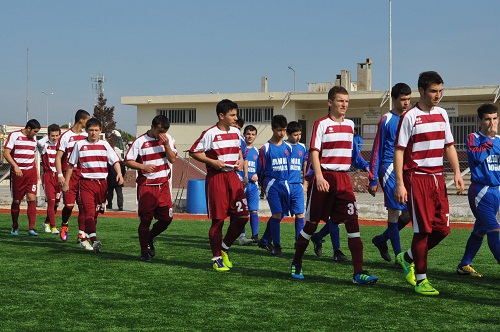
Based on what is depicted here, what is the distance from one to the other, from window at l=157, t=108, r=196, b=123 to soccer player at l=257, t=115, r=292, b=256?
35159mm

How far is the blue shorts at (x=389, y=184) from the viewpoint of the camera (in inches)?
346

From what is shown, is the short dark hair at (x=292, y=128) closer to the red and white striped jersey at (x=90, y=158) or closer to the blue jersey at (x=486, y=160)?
the red and white striped jersey at (x=90, y=158)

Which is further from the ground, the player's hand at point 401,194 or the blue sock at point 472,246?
the player's hand at point 401,194

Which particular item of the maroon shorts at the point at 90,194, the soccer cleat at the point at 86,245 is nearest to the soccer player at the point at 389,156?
the maroon shorts at the point at 90,194

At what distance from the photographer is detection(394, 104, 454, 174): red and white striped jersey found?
7.03m

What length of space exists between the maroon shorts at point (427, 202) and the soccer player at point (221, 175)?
2.46 metres

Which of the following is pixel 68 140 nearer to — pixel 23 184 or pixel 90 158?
pixel 90 158

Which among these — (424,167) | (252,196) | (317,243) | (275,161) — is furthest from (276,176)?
(424,167)

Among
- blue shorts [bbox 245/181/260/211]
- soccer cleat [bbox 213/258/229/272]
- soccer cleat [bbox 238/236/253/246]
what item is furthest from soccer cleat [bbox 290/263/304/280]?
blue shorts [bbox 245/181/260/211]

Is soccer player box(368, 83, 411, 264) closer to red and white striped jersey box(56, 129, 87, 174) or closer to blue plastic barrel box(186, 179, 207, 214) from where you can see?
red and white striped jersey box(56, 129, 87, 174)

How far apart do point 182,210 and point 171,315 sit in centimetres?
1491

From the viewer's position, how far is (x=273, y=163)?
418 inches

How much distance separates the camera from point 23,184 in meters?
13.2

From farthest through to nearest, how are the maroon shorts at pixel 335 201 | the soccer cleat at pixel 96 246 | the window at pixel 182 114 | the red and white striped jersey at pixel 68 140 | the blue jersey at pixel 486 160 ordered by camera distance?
the window at pixel 182 114, the red and white striped jersey at pixel 68 140, the soccer cleat at pixel 96 246, the blue jersey at pixel 486 160, the maroon shorts at pixel 335 201
